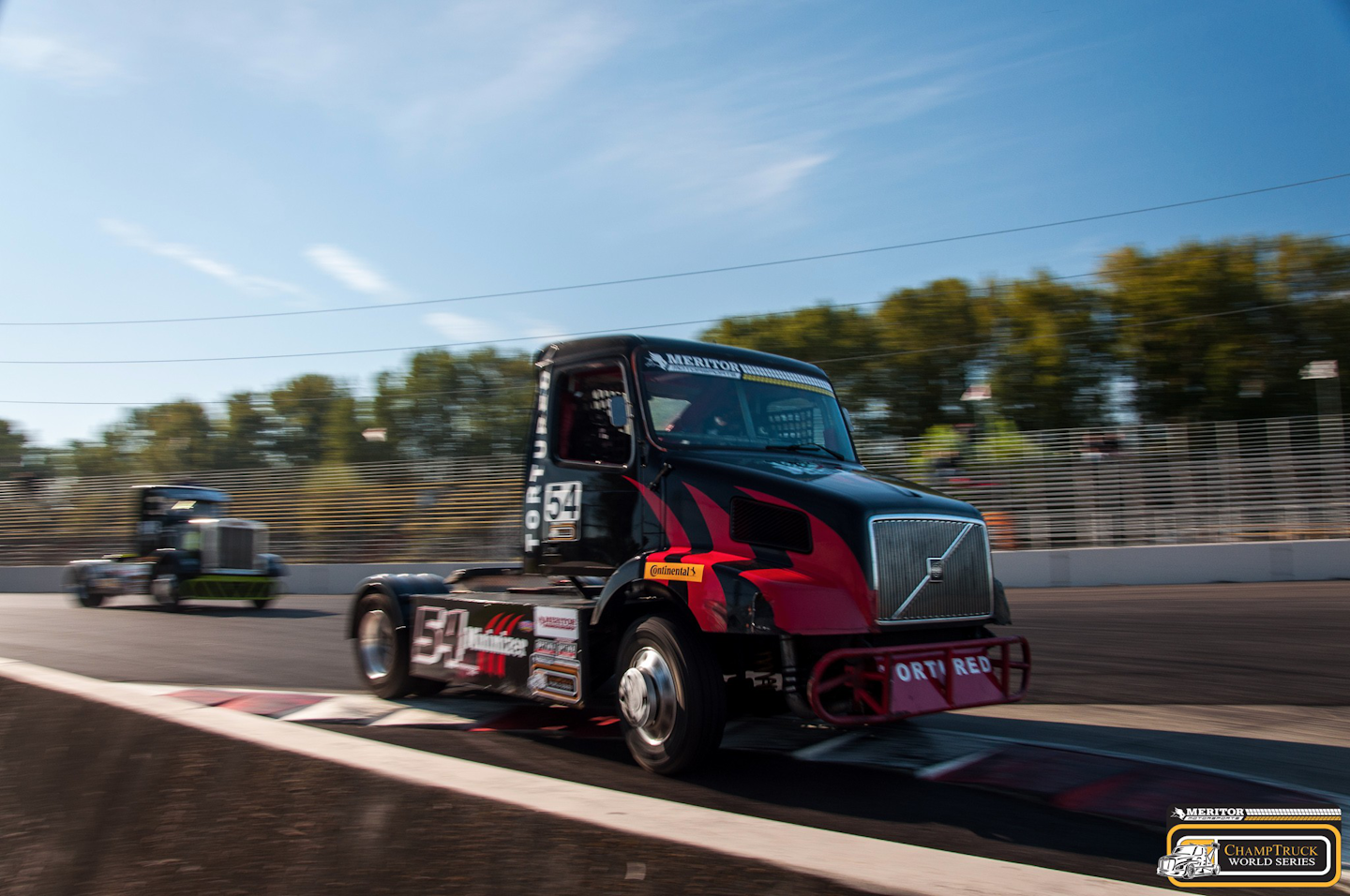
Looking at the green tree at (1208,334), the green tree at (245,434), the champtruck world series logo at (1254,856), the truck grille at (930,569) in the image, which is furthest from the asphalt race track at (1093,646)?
the green tree at (245,434)

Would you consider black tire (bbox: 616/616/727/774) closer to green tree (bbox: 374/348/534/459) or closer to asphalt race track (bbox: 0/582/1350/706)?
asphalt race track (bbox: 0/582/1350/706)

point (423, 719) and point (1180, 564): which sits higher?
point (1180, 564)

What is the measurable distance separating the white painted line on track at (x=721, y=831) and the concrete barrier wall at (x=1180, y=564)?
17842 millimetres

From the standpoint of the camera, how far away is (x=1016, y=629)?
35.9 ft

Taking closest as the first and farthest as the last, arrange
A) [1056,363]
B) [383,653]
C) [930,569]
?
[930,569], [383,653], [1056,363]

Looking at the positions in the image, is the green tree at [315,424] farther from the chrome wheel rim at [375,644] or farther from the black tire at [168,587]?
the chrome wheel rim at [375,644]

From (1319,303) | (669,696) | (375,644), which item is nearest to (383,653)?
(375,644)

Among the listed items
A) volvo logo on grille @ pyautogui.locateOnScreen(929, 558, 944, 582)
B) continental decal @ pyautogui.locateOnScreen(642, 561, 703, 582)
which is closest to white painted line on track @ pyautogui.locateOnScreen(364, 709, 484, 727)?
continental decal @ pyautogui.locateOnScreen(642, 561, 703, 582)

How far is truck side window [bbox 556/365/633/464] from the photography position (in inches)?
232

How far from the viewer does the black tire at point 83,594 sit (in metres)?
20.8

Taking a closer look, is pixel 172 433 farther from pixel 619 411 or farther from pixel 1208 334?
pixel 619 411

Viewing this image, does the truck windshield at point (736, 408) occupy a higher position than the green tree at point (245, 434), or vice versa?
the green tree at point (245, 434)

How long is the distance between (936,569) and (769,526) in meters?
0.92

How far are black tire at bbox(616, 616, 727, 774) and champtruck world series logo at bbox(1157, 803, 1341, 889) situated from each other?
6.73 feet
